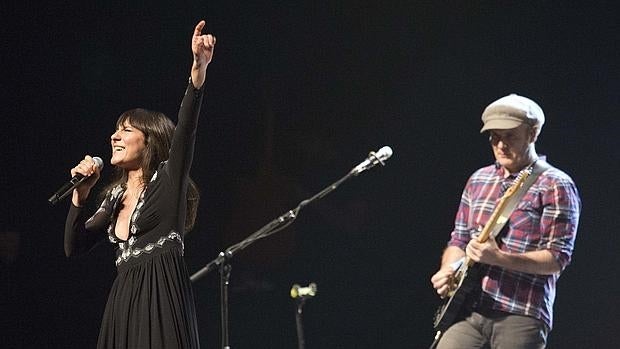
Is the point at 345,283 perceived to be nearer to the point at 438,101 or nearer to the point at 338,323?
the point at 338,323

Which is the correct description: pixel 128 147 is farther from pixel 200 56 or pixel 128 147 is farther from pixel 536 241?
pixel 536 241

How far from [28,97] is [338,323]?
6.97 feet

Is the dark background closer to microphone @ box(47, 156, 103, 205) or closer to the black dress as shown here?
microphone @ box(47, 156, 103, 205)

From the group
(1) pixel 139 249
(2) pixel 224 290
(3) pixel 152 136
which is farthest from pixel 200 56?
(2) pixel 224 290

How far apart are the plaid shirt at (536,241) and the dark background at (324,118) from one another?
1517mm

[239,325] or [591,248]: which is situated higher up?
[591,248]

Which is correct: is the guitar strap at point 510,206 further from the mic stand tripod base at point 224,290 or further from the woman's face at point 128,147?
the woman's face at point 128,147

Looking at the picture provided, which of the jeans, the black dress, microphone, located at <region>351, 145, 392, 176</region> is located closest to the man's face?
microphone, located at <region>351, 145, 392, 176</region>

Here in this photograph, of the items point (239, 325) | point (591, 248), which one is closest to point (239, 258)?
point (239, 325)

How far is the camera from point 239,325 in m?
4.99

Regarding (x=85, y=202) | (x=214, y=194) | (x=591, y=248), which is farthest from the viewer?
(x=214, y=194)

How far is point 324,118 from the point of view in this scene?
16.6 ft

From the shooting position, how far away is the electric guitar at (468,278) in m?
3.14

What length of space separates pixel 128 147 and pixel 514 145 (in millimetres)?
1402
